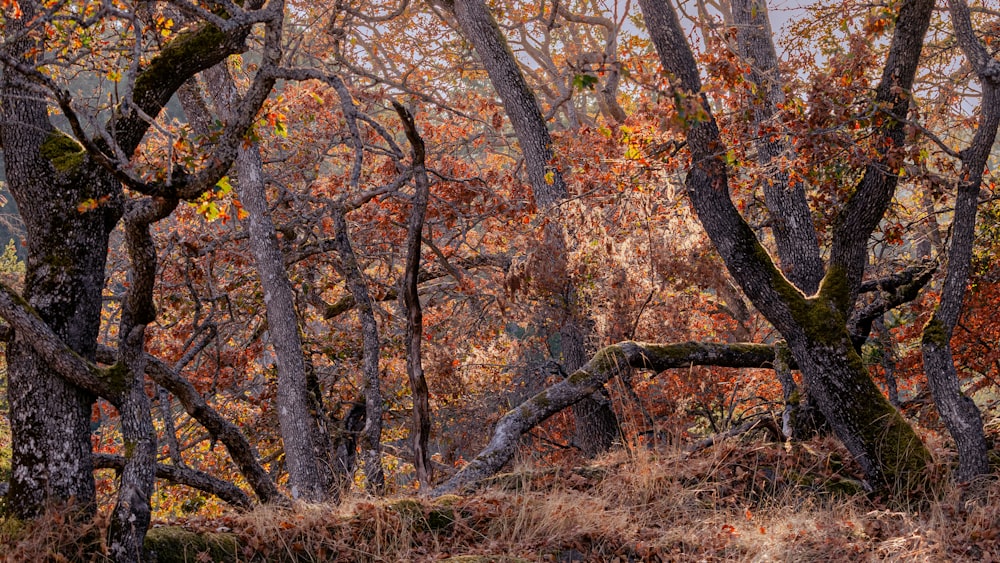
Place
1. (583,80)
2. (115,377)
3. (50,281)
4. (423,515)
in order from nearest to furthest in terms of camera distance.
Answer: (583,80), (115,377), (50,281), (423,515)

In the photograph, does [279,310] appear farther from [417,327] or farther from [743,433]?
[743,433]

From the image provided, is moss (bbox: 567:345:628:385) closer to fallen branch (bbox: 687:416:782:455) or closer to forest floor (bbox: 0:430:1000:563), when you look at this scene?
forest floor (bbox: 0:430:1000:563)

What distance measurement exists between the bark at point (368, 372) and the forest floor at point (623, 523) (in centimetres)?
180

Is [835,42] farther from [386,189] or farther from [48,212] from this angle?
[48,212]

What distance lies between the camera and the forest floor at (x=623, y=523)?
15.0 feet

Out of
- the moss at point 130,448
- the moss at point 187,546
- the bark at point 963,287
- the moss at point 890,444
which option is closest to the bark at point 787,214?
the bark at point 963,287

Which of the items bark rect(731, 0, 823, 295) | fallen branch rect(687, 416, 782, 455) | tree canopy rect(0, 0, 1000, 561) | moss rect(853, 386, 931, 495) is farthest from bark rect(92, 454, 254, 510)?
bark rect(731, 0, 823, 295)

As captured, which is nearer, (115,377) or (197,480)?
(115,377)

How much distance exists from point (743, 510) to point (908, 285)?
4.18 metres

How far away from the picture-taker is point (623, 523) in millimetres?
5262

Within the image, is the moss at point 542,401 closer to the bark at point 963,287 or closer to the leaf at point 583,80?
the bark at point 963,287

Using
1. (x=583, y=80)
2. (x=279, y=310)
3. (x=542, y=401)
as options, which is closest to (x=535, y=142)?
(x=279, y=310)

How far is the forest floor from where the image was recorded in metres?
4.57

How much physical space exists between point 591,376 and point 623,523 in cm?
239
